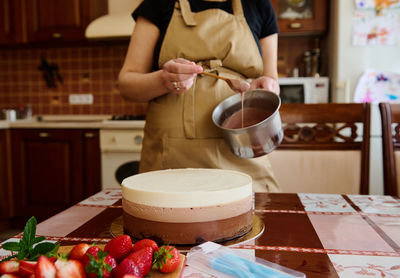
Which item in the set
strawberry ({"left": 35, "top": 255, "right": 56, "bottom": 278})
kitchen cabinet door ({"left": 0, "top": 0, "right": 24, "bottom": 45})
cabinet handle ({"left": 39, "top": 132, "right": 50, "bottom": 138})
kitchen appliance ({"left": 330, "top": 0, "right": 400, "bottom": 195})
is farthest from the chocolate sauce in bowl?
kitchen cabinet door ({"left": 0, "top": 0, "right": 24, "bottom": 45})

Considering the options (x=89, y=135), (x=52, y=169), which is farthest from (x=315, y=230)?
(x=52, y=169)

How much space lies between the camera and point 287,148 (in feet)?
4.00

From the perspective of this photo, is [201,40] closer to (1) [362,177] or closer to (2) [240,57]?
(2) [240,57]

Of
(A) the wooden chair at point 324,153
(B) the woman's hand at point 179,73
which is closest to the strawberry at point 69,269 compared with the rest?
(B) the woman's hand at point 179,73

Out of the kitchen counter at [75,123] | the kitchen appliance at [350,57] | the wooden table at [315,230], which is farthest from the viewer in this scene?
the kitchen counter at [75,123]

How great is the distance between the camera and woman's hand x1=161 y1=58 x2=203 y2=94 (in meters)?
0.79

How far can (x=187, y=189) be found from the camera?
0.60 metres

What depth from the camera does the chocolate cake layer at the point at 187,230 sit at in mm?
577

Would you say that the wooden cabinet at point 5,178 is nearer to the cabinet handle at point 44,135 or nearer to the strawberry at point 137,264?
the cabinet handle at point 44,135

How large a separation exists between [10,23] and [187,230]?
2.85 m

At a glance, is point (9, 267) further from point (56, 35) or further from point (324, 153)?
point (56, 35)

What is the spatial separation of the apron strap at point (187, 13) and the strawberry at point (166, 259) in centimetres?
76

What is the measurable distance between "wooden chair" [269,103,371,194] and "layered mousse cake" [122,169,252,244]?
605 millimetres

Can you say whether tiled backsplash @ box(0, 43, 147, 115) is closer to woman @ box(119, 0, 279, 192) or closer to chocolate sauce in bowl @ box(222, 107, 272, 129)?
woman @ box(119, 0, 279, 192)
